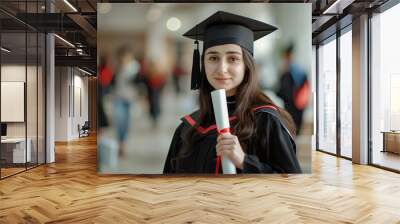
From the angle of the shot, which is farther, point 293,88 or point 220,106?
point 293,88

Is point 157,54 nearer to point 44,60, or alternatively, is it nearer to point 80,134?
point 44,60

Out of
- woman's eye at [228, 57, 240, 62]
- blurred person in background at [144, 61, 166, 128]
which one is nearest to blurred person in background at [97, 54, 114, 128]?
blurred person in background at [144, 61, 166, 128]

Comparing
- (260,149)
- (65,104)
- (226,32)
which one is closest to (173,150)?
(260,149)

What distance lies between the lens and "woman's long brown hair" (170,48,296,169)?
442 centimetres

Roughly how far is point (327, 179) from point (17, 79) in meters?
5.14

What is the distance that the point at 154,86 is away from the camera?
5.41m

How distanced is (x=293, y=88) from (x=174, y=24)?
6.26ft

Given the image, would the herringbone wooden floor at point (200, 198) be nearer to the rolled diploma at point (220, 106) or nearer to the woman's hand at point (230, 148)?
the woman's hand at point (230, 148)

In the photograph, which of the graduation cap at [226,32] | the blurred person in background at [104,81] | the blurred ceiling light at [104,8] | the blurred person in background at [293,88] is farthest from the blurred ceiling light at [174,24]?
the blurred person in background at [293,88]

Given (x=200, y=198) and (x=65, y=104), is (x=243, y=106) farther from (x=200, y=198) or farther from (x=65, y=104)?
(x=65, y=104)

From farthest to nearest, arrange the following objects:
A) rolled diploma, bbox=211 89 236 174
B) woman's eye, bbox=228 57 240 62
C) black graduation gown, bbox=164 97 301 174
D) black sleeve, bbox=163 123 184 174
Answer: black sleeve, bbox=163 123 184 174 < black graduation gown, bbox=164 97 301 174 < woman's eye, bbox=228 57 240 62 < rolled diploma, bbox=211 89 236 174

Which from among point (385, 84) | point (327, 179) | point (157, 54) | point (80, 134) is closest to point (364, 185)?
point (327, 179)

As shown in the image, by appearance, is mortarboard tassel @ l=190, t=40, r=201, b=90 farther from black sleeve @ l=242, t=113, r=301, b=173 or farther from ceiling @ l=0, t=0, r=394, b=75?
black sleeve @ l=242, t=113, r=301, b=173

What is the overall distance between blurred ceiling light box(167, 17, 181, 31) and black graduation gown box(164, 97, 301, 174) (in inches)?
51.8
